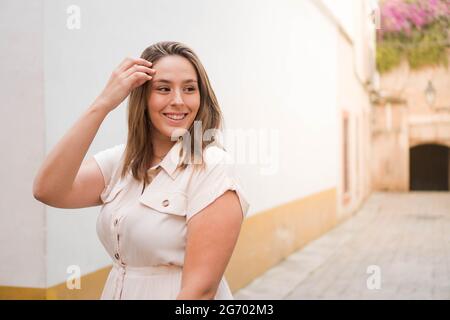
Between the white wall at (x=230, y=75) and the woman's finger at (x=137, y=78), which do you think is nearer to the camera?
the woman's finger at (x=137, y=78)

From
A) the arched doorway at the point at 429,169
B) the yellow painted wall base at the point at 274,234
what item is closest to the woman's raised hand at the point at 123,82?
the yellow painted wall base at the point at 274,234

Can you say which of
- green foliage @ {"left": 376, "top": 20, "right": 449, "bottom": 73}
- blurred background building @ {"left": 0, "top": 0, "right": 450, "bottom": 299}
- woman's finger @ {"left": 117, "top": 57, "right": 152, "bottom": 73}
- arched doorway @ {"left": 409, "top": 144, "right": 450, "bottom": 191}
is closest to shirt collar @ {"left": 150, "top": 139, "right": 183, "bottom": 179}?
woman's finger @ {"left": 117, "top": 57, "right": 152, "bottom": 73}

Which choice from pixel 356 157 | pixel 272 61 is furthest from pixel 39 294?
pixel 356 157

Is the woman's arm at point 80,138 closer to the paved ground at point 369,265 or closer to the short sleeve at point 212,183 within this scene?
the short sleeve at point 212,183

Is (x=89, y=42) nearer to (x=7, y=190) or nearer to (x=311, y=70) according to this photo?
(x=7, y=190)

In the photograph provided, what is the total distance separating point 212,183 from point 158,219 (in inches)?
5.9

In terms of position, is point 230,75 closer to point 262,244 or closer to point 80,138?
point 262,244

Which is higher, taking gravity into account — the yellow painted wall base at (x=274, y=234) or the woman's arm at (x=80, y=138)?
the woman's arm at (x=80, y=138)

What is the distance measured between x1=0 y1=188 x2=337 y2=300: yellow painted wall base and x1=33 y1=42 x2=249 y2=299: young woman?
166 cm

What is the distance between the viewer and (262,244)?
21.1 feet

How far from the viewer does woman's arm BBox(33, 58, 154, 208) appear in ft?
4.84

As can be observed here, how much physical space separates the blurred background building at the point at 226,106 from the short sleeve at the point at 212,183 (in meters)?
1.82

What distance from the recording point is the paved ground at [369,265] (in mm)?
5848
